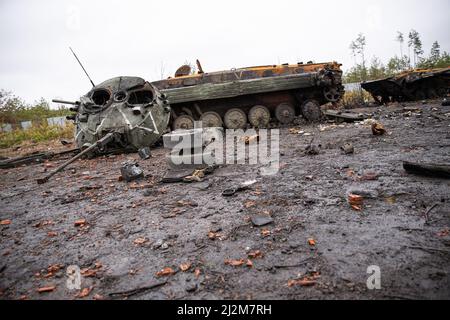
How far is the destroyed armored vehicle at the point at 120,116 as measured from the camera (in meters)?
6.30

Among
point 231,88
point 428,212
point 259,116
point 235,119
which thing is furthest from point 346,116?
point 428,212

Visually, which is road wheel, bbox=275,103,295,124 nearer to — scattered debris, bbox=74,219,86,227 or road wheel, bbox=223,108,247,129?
road wheel, bbox=223,108,247,129

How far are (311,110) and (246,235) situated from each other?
709 centimetres

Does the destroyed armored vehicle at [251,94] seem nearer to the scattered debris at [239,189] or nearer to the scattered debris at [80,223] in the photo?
the scattered debris at [239,189]

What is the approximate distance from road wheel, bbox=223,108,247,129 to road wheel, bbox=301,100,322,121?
191 centimetres

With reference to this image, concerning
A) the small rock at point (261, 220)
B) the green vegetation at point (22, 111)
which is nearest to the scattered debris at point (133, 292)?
the small rock at point (261, 220)

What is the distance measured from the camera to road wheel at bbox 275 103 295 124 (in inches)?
334

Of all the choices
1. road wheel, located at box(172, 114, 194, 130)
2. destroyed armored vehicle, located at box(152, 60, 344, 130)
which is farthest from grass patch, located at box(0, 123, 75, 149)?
destroyed armored vehicle, located at box(152, 60, 344, 130)

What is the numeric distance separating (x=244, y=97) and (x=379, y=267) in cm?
730

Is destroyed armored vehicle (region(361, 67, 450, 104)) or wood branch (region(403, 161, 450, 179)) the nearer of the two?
wood branch (region(403, 161, 450, 179))

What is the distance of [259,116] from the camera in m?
8.35

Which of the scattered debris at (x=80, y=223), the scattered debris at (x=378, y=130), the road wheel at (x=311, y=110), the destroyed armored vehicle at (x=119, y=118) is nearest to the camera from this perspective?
the scattered debris at (x=80, y=223)

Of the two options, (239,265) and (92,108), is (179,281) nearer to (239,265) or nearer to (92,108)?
(239,265)

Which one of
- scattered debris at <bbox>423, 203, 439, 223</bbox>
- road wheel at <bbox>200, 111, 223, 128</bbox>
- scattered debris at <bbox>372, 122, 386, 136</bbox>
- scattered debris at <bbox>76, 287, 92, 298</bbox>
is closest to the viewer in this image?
scattered debris at <bbox>76, 287, 92, 298</bbox>
